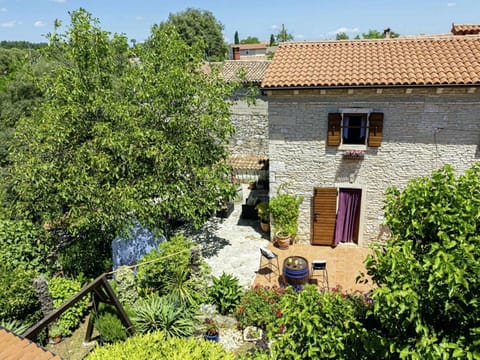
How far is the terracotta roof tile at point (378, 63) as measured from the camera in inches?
421

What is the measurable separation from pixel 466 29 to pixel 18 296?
18167mm

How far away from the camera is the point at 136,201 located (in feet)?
33.2

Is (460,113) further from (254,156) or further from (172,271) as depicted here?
(254,156)

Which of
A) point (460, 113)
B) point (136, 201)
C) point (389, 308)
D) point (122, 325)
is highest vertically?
point (460, 113)

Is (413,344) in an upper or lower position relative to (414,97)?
lower

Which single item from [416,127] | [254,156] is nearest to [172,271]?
[416,127]

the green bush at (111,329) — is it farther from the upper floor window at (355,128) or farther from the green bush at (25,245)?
the upper floor window at (355,128)

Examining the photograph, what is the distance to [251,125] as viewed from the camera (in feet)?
80.7

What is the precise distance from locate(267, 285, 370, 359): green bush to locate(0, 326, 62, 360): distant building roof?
12.6ft

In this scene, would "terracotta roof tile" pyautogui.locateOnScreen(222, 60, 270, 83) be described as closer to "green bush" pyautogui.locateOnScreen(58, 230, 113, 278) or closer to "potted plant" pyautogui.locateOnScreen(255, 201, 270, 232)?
"potted plant" pyautogui.locateOnScreen(255, 201, 270, 232)

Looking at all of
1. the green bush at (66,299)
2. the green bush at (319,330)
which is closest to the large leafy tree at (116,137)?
the green bush at (66,299)

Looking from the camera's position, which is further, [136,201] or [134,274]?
[134,274]

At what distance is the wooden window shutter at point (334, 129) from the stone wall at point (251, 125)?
12.7 metres

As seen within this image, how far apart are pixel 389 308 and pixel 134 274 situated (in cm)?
882
